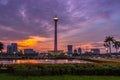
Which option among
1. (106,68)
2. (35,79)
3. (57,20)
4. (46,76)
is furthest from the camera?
(57,20)

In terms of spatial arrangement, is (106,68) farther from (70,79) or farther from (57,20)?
(57,20)

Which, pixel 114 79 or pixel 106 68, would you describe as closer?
pixel 114 79

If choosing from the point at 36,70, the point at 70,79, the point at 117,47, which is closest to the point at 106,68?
the point at 70,79

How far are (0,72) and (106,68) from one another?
10.3m

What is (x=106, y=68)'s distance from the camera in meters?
23.9

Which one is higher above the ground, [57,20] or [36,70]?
[57,20]

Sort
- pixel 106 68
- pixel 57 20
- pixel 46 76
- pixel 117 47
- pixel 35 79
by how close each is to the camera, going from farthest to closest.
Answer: pixel 117 47, pixel 57 20, pixel 106 68, pixel 46 76, pixel 35 79

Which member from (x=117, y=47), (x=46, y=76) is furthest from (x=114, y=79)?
(x=117, y=47)

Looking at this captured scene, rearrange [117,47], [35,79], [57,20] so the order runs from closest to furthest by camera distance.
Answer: [35,79] < [57,20] < [117,47]

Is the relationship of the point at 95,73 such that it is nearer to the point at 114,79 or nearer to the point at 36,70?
the point at 114,79

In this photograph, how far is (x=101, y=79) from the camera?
20688 millimetres

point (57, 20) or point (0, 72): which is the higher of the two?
point (57, 20)

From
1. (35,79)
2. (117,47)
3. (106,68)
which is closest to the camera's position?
(35,79)

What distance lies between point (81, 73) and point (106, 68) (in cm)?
238
